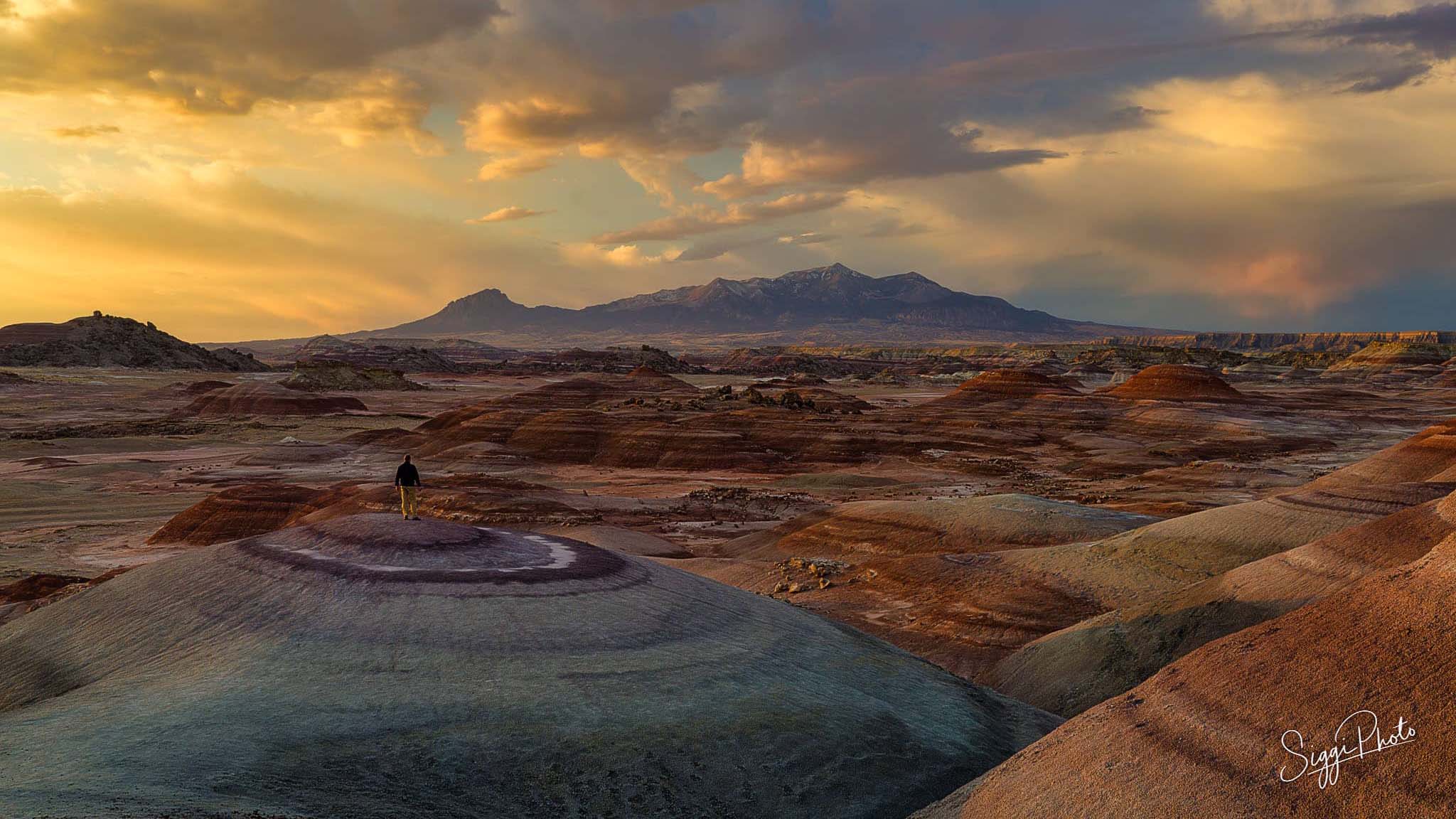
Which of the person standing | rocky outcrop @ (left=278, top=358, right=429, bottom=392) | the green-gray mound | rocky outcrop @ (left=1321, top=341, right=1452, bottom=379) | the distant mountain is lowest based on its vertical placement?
rocky outcrop @ (left=1321, top=341, right=1452, bottom=379)

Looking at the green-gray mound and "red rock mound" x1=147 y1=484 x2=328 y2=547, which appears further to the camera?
"red rock mound" x1=147 y1=484 x2=328 y2=547

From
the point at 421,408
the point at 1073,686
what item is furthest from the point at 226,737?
the point at 421,408

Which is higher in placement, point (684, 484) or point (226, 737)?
point (226, 737)

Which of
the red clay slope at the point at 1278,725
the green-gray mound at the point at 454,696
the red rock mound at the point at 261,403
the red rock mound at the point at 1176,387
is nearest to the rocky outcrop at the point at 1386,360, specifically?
the red rock mound at the point at 1176,387

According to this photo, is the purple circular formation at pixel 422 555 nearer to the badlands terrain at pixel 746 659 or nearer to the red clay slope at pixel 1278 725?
the badlands terrain at pixel 746 659

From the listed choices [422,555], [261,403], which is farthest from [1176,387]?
[422,555]

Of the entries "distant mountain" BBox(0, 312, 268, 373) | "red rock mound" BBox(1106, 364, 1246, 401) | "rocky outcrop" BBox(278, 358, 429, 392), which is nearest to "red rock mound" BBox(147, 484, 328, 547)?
"red rock mound" BBox(1106, 364, 1246, 401)

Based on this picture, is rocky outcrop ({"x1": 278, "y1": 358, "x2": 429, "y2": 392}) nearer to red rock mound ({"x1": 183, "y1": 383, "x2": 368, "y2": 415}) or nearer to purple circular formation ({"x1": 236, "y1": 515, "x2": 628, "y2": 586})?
red rock mound ({"x1": 183, "y1": 383, "x2": 368, "y2": 415})

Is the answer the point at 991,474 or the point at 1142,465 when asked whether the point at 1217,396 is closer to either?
the point at 1142,465
